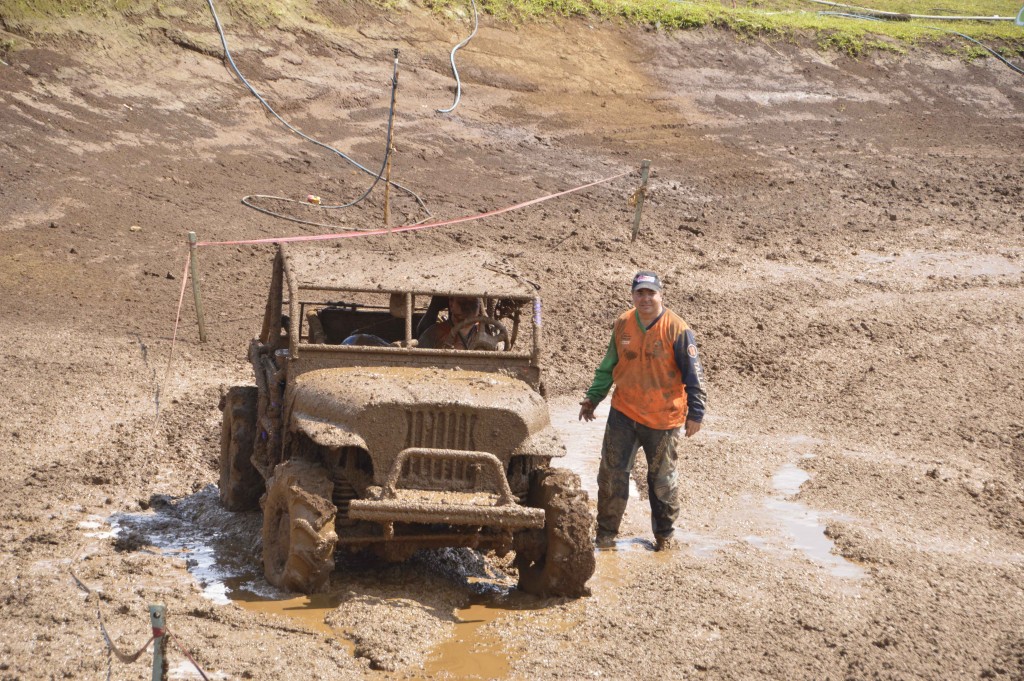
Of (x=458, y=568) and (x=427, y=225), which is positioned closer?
(x=458, y=568)

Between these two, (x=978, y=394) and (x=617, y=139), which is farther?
(x=617, y=139)

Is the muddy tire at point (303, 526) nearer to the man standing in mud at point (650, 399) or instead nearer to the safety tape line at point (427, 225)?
the man standing in mud at point (650, 399)

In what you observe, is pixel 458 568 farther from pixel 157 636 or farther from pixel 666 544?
pixel 157 636

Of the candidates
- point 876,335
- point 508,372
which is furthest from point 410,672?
point 876,335

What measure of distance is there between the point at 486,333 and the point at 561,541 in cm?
157

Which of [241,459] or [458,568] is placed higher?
[241,459]

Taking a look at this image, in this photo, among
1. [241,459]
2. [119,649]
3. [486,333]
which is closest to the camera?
Result: [119,649]

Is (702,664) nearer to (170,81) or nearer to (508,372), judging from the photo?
(508,372)

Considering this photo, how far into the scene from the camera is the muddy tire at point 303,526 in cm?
681

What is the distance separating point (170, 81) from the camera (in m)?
17.9

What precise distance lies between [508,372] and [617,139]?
12733mm

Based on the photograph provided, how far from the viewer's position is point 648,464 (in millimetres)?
8336

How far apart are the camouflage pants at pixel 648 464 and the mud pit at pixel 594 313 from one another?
29cm

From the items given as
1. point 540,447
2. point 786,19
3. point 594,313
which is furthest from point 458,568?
point 786,19
